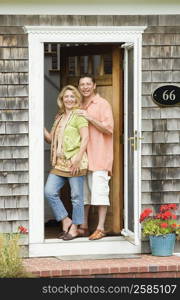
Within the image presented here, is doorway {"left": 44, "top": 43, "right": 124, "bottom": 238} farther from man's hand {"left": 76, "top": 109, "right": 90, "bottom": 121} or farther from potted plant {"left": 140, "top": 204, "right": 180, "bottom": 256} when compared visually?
potted plant {"left": 140, "top": 204, "right": 180, "bottom": 256}

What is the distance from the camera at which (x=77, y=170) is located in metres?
8.53

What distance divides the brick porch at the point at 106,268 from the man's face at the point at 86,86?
1.74 meters

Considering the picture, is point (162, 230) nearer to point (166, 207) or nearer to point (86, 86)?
point (166, 207)

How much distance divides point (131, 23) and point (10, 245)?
8.36ft

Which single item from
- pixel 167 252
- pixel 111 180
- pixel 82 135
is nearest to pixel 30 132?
pixel 82 135

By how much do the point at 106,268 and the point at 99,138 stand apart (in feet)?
4.76

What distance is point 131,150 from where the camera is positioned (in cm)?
865

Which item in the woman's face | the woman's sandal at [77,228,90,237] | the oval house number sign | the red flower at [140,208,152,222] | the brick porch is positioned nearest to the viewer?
the brick porch

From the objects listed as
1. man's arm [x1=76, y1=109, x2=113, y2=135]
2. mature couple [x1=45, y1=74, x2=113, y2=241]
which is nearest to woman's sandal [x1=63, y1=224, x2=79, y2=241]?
mature couple [x1=45, y1=74, x2=113, y2=241]

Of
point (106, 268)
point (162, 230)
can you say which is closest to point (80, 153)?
point (162, 230)

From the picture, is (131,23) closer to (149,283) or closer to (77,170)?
(77,170)

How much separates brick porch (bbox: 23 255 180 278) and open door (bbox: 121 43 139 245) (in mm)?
443

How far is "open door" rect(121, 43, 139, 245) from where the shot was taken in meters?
8.45

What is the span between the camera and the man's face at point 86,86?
28.4 ft
